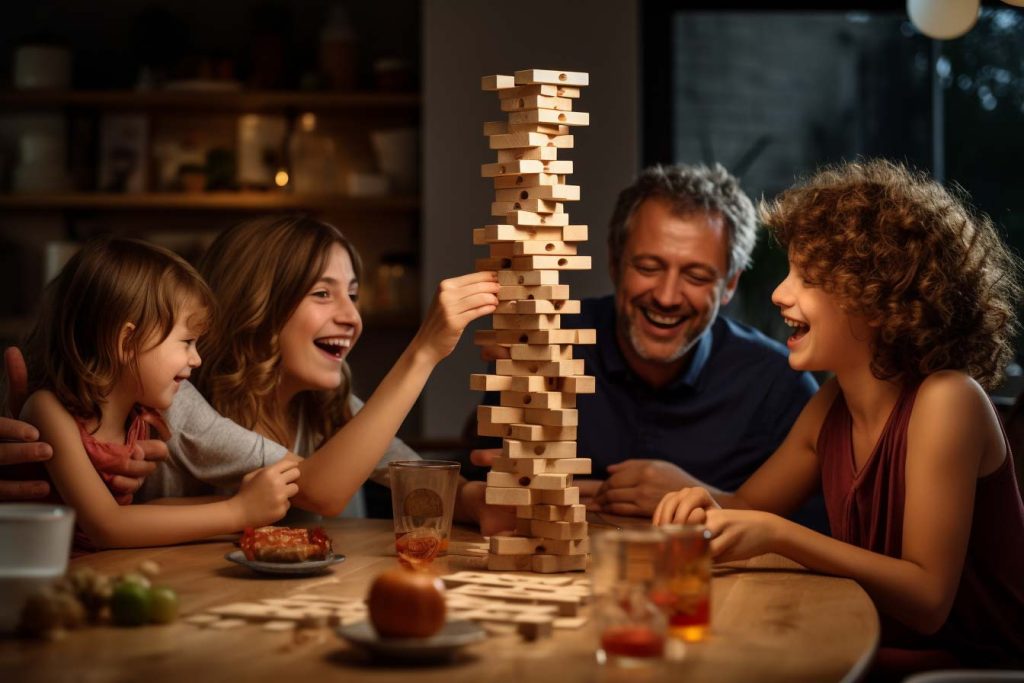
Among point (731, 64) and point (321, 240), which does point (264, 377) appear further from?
point (731, 64)

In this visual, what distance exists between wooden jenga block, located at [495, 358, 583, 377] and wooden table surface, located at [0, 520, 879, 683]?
37 centimetres

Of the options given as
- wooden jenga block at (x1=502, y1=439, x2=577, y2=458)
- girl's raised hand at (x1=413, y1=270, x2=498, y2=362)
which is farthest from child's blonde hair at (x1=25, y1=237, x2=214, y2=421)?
wooden jenga block at (x1=502, y1=439, x2=577, y2=458)

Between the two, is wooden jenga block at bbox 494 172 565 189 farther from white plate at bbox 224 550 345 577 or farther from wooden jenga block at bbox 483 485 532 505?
white plate at bbox 224 550 345 577

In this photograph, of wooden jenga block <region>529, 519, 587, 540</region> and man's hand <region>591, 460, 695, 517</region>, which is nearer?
wooden jenga block <region>529, 519, 587, 540</region>

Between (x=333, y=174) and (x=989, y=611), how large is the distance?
357 cm

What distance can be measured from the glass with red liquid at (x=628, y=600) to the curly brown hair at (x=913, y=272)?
2.71ft

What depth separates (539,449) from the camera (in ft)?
5.93

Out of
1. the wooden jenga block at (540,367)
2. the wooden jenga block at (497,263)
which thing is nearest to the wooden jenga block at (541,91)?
the wooden jenga block at (497,263)

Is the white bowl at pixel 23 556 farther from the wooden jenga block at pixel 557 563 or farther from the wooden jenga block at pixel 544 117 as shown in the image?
the wooden jenga block at pixel 544 117

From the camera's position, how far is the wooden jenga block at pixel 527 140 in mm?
1815

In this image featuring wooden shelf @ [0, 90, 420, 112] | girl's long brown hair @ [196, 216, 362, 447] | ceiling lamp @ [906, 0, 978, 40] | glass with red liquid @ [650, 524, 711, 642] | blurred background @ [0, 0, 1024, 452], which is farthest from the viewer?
wooden shelf @ [0, 90, 420, 112]

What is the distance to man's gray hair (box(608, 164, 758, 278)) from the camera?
9.55ft

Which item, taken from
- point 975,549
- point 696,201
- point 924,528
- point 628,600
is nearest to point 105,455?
point 628,600

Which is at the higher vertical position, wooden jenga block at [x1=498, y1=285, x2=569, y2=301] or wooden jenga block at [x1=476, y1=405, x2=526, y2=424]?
wooden jenga block at [x1=498, y1=285, x2=569, y2=301]
